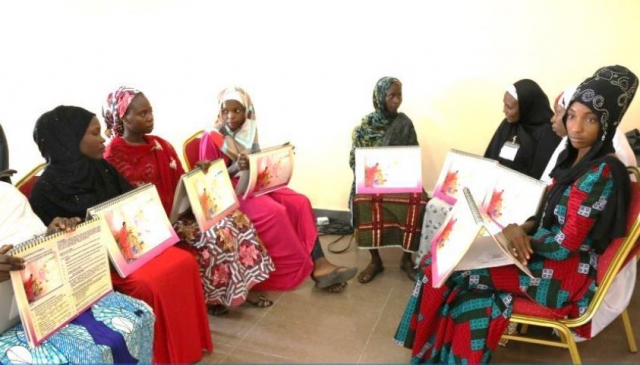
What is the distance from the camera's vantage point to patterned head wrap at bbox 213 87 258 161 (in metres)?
2.90

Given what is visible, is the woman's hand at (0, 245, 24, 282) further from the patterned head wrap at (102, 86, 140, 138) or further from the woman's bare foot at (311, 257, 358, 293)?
the woman's bare foot at (311, 257, 358, 293)

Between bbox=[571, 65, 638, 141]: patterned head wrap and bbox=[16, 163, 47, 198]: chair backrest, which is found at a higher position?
bbox=[571, 65, 638, 141]: patterned head wrap

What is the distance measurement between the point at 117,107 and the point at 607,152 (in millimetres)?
2228

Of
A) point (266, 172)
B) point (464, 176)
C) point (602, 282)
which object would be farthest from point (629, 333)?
point (266, 172)

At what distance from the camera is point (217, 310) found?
2.69 m

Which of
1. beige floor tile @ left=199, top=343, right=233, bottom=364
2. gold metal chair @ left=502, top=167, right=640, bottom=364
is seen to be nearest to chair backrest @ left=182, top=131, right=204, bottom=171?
beige floor tile @ left=199, top=343, right=233, bottom=364

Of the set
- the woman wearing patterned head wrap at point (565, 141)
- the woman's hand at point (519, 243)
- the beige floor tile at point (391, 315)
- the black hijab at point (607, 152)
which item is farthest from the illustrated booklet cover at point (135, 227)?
the woman wearing patterned head wrap at point (565, 141)

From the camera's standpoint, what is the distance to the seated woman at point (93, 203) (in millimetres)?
1990

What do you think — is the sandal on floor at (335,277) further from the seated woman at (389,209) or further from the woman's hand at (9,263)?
the woman's hand at (9,263)

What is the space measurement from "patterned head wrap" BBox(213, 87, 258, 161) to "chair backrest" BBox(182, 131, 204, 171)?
151 millimetres

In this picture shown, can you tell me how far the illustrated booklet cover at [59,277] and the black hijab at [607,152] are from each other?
1.77m

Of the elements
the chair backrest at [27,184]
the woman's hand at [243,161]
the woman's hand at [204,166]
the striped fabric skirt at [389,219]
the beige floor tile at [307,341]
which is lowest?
the beige floor tile at [307,341]

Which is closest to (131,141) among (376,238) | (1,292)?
(1,292)

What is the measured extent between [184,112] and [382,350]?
268cm
